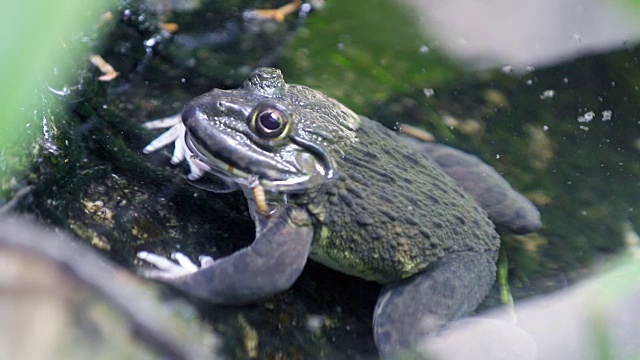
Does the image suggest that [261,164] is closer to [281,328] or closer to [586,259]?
[281,328]

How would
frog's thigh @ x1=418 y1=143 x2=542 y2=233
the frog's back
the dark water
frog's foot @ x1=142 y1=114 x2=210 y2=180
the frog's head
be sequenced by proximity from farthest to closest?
frog's thigh @ x1=418 y1=143 x2=542 y2=233 < frog's foot @ x1=142 y1=114 x2=210 y2=180 < the frog's back < the frog's head < the dark water

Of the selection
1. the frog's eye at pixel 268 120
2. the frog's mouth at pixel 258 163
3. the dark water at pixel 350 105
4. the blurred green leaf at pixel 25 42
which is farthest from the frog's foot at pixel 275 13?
the blurred green leaf at pixel 25 42

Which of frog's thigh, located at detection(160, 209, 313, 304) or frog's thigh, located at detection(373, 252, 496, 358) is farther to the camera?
frog's thigh, located at detection(373, 252, 496, 358)

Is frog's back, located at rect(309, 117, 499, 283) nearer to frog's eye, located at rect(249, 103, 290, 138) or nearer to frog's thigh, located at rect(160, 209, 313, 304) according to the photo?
frog's thigh, located at rect(160, 209, 313, 304)

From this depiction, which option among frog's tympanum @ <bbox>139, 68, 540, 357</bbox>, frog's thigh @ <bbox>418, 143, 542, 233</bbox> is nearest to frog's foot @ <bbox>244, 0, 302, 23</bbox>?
frog's tympanum @ <bbox>139, 68, 540, 357</bbox>

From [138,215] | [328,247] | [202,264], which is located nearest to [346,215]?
[328,247]

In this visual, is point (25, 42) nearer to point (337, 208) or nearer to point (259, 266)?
point (259, 266)

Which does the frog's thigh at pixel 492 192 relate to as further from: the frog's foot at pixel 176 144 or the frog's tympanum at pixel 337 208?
the frog's foot at pixel 176 144
